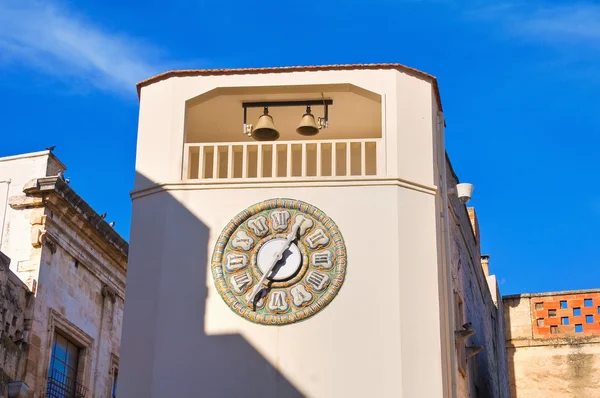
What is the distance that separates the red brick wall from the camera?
87.3 feet

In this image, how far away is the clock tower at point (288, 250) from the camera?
1425cm

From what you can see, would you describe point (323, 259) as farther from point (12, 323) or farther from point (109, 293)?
point (109, 293)

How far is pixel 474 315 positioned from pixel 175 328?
8021 mm

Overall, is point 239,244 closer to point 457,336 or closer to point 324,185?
point 324,185

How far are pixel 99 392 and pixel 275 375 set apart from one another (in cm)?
821

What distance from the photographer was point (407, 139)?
15430 mm

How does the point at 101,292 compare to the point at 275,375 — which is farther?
the point at 101,292

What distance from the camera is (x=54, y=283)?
20438mm

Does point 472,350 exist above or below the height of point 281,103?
below

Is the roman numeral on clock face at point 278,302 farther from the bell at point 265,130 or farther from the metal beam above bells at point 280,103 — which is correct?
the metal beam above bells at point 280,103

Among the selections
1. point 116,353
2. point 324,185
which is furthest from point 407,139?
point 116,353

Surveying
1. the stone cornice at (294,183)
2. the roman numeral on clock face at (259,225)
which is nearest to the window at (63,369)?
the stone cornice at (294,183)

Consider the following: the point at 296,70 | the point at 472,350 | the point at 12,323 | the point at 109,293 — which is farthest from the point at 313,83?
the point at 109,293

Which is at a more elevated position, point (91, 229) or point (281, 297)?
point (91, 229)
